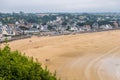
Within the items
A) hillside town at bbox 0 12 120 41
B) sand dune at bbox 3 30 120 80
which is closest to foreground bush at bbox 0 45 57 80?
sand dune at bbox 3 30 120 80

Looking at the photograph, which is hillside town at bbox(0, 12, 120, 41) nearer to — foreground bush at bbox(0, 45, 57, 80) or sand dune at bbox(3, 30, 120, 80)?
sand dune at bbox(3, 30, 120, 80)

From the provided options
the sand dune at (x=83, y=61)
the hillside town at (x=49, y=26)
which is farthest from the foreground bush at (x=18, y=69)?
the hillside town at (x=49, y=26)

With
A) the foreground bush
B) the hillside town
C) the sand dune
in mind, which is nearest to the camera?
the foreground bush

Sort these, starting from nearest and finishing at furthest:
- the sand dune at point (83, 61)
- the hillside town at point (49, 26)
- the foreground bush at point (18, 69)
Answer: the foreground bush at point (18, 69) → the sand dune at point (83, 61) → the hillside town at point (49, 26)

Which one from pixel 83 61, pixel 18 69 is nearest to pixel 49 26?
pixel 83 61

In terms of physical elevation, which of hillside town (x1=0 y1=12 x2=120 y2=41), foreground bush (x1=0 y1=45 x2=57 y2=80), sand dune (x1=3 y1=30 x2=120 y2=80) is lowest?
hillside town (x1=0 y1=12 x2=120 y2=41)

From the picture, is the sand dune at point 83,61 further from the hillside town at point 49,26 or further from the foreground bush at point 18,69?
the hillside town at point 49,26

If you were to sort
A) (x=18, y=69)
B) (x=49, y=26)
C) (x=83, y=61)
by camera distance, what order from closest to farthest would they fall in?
(x=18, y=69), (x=83, y=61), (x=49, y=26)

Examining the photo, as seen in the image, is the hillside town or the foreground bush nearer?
the foreground bush

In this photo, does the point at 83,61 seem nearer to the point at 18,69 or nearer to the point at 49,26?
the point at 18,69

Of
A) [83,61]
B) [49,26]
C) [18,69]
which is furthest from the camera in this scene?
[49,26]

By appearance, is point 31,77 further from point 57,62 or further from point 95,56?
point 95,56
